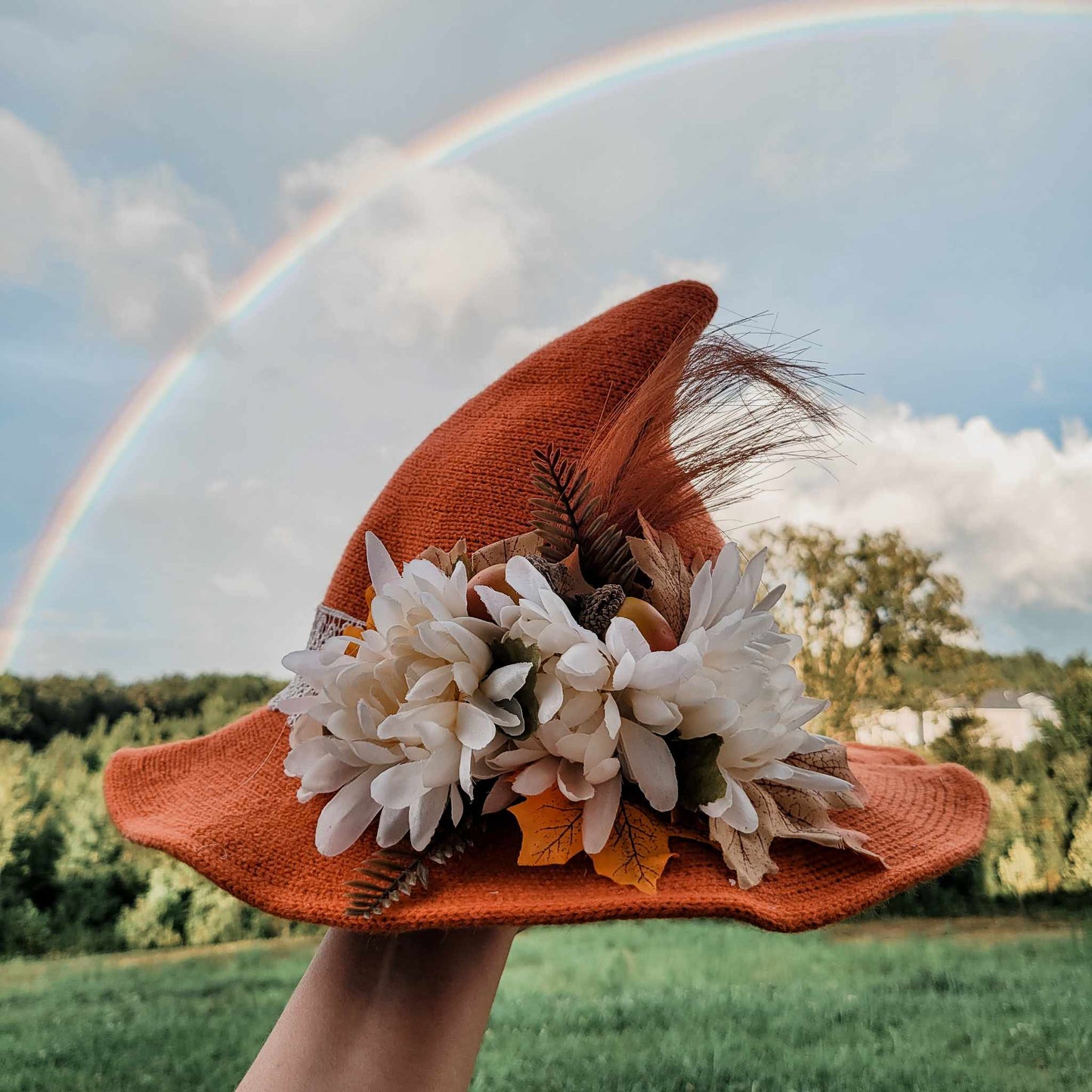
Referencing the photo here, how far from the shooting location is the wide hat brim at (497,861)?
0.68 m

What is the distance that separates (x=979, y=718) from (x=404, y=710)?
379 cm

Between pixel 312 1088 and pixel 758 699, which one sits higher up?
pixel 758 699

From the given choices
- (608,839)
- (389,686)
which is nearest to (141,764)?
(389,686)

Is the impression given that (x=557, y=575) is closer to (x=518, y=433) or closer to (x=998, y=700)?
(x=518, y=433)

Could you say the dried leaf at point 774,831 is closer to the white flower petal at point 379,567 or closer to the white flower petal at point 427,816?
the white flower petal at point 427,816

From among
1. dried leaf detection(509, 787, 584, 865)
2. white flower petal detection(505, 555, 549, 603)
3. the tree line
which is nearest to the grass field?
the tree line

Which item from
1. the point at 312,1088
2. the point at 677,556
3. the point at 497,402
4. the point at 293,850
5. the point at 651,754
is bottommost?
the point at 312,1088

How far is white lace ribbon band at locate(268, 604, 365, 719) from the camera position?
973mm

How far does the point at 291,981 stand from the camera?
3408mm

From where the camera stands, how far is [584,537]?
775 mm

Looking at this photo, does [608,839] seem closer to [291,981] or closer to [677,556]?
[677,556]

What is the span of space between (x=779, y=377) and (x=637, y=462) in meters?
0.20

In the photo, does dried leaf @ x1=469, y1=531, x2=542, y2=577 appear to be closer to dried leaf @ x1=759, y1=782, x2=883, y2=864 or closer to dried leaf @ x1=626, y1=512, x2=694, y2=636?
dried leaf @ x1=626, y1=512, x2=694, y2=636

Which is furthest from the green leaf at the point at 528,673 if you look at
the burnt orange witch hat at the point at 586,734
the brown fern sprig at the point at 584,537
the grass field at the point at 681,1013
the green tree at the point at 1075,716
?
the green tree at the point at 1075,716
